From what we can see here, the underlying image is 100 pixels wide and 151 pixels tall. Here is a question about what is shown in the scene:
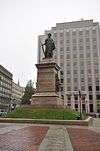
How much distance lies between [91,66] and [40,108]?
76611mm

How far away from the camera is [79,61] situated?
99.2m

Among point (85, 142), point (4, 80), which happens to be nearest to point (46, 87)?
point (85, 142)

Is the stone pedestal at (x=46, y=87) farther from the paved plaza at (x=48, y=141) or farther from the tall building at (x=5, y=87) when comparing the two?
the tall building at (x=5, y=87)

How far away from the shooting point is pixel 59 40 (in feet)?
340

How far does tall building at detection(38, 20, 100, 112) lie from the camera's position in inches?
3688

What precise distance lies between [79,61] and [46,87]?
7648cm

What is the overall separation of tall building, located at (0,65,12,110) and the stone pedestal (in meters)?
63.2

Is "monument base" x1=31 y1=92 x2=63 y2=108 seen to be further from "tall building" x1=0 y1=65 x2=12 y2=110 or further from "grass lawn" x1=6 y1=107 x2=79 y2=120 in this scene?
"tall building" x1=0 y1=65 x2=12 y2=110

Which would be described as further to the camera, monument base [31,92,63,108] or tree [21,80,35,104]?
tree [21,80,35,104]

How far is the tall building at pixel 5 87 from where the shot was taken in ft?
287

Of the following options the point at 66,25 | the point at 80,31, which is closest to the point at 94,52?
the point at 80,31

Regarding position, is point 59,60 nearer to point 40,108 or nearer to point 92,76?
point 92,76

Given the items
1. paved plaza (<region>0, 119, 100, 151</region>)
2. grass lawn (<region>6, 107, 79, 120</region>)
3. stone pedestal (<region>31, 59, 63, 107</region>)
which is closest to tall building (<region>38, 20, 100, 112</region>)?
stone pedestal (<region>31, 59, 63, 107</region>)

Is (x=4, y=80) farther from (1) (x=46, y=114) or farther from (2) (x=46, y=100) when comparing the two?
(1) (x=46, y=114)
